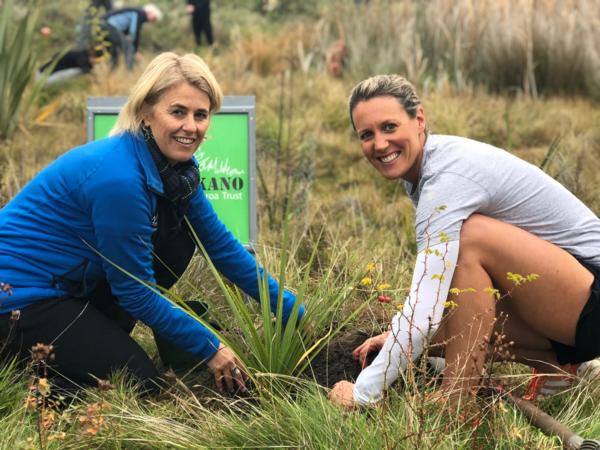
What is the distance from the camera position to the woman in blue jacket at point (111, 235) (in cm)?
317

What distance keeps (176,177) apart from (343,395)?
3.14ft

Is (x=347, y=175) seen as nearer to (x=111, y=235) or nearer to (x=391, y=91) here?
(x=391, y=91)

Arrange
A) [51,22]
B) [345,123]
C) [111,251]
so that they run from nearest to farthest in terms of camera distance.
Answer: [111,251], [345,123], [51,22]

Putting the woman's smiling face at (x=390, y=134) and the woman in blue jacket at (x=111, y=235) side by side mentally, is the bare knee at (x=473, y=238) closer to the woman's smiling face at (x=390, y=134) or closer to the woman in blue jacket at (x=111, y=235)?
the woman's smiling face at (x=390, y=134)

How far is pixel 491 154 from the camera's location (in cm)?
310

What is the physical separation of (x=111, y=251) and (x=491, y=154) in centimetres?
129

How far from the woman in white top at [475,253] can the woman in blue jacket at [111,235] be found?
1.95ft

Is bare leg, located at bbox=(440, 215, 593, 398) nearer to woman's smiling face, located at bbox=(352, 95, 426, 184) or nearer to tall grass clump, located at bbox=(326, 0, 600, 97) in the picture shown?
woman's smiling face, located at bbox=(352, 95, 426, 184)

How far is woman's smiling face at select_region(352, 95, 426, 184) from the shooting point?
10.4ft

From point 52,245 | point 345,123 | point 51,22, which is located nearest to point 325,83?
point 345,123

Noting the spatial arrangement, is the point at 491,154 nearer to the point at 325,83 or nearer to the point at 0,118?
the point at 0,118

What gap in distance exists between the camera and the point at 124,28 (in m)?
10.8

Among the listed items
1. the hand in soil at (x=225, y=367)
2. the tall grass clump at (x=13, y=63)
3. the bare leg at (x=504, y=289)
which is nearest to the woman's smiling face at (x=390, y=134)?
the bare leg at (x=504, y=289)

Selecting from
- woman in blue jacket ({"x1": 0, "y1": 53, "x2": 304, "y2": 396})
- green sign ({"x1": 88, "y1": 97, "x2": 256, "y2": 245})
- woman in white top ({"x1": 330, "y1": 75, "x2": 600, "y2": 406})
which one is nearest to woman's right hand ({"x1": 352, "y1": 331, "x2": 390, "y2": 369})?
woman in white top ({"x1": 330, "y1": 75, "x2": 600, "y2": 406})
